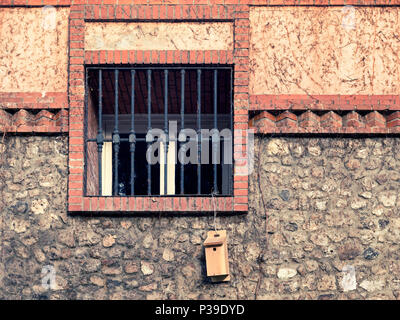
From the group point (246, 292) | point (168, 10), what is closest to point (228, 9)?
point (168, 10)

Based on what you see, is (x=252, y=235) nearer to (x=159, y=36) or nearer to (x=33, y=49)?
(x=159, y=36)

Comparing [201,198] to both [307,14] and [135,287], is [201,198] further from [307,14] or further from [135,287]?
[307,14]

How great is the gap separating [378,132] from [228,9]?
194 cm

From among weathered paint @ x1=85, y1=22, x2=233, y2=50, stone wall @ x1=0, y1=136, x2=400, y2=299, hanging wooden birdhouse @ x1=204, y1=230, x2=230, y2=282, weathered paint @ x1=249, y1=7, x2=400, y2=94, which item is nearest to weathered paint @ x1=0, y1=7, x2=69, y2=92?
weathered paint @ x1=85, y1=22, x2=233, y2=50

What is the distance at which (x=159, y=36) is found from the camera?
9102 mm

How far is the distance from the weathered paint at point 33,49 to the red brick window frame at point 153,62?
0.15 meters

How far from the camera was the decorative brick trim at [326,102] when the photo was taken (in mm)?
8961

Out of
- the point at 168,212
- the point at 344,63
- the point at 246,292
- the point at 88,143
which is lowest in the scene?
the point at 246,292

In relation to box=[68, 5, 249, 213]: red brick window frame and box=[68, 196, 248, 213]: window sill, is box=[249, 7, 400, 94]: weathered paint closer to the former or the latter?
box=[68, 5, 249, 213]: red brick window frame

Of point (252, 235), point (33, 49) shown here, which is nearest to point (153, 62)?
point (33, 49)

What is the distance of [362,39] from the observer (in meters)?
9.12

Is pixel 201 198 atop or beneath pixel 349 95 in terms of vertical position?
beneath

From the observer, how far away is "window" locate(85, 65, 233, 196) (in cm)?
903

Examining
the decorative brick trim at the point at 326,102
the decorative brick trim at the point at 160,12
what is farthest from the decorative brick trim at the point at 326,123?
the decorative brick trim at the point at 160,12
